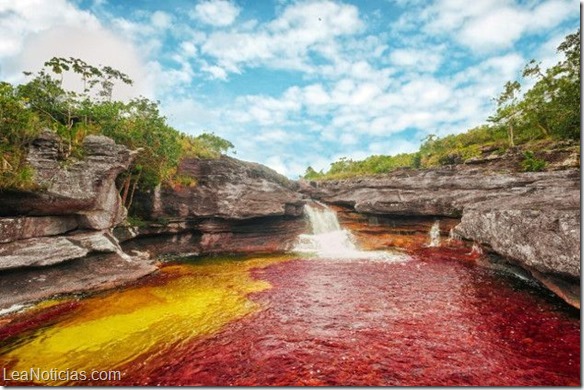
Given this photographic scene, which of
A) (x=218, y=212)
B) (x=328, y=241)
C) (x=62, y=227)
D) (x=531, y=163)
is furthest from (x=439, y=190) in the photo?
(x=62, y=227)

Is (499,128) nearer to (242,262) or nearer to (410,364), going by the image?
(242,262)

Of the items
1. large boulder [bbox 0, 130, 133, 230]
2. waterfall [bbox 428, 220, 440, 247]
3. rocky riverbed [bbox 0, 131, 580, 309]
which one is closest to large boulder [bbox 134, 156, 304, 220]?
rocky riverbed [bbox 0, 131, 580, 309]

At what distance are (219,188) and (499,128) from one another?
→ 38.1 metres

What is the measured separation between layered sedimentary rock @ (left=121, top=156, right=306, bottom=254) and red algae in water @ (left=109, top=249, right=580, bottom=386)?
54.0 ft

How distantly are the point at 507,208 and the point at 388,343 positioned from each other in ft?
34.4

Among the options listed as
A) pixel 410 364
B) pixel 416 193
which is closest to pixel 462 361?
pixel 410 364

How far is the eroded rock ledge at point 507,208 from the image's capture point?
11.6 m

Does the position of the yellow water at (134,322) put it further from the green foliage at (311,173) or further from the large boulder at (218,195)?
the green foliage at (311,173)

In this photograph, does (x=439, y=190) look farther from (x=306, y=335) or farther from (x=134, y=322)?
(x=134, y=322)

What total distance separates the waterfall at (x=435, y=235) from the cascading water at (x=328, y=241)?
4.72 m

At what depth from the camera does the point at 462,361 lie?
886 cm

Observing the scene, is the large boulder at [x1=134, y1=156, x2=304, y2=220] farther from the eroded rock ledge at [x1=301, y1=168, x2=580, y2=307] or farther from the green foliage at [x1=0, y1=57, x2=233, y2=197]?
the eroded rock ledge at [x1=301, y1=168, x2=580, y2=307]

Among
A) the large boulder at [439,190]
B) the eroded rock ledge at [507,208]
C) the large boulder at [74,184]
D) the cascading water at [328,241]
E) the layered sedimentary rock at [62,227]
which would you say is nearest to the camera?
the eroded rock ledge at [507,208]

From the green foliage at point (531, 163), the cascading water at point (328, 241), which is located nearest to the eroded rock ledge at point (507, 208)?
the cascading water at point (328, 241)
